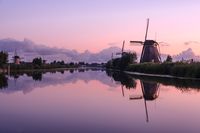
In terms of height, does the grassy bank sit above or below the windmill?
below

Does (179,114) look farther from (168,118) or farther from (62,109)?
(62,109)

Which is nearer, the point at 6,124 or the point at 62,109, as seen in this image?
the point at 6,124

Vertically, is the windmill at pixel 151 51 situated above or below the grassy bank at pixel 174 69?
above

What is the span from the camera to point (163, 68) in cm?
4966

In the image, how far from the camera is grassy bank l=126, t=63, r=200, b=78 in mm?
39787

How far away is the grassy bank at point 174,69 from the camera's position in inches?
1566

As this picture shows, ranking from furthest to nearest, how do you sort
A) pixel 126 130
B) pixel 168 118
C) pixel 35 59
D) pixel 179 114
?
pixel 35 59
pixel 179 114
pixel 168 118
pixel 126 130

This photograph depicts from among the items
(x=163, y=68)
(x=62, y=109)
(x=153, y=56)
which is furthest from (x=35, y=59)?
(x=62, y=109)

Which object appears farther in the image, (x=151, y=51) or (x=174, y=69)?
(x=151, y=51)

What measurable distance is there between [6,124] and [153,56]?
54940 millimetres

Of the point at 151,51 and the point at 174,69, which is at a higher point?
the point at 151,51

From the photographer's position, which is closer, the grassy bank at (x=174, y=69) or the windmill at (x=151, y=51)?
the grassy bank at (x=174, y=69)

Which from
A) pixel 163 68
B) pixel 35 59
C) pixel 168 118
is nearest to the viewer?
pixel 168 118

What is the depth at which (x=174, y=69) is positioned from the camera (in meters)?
45.0
